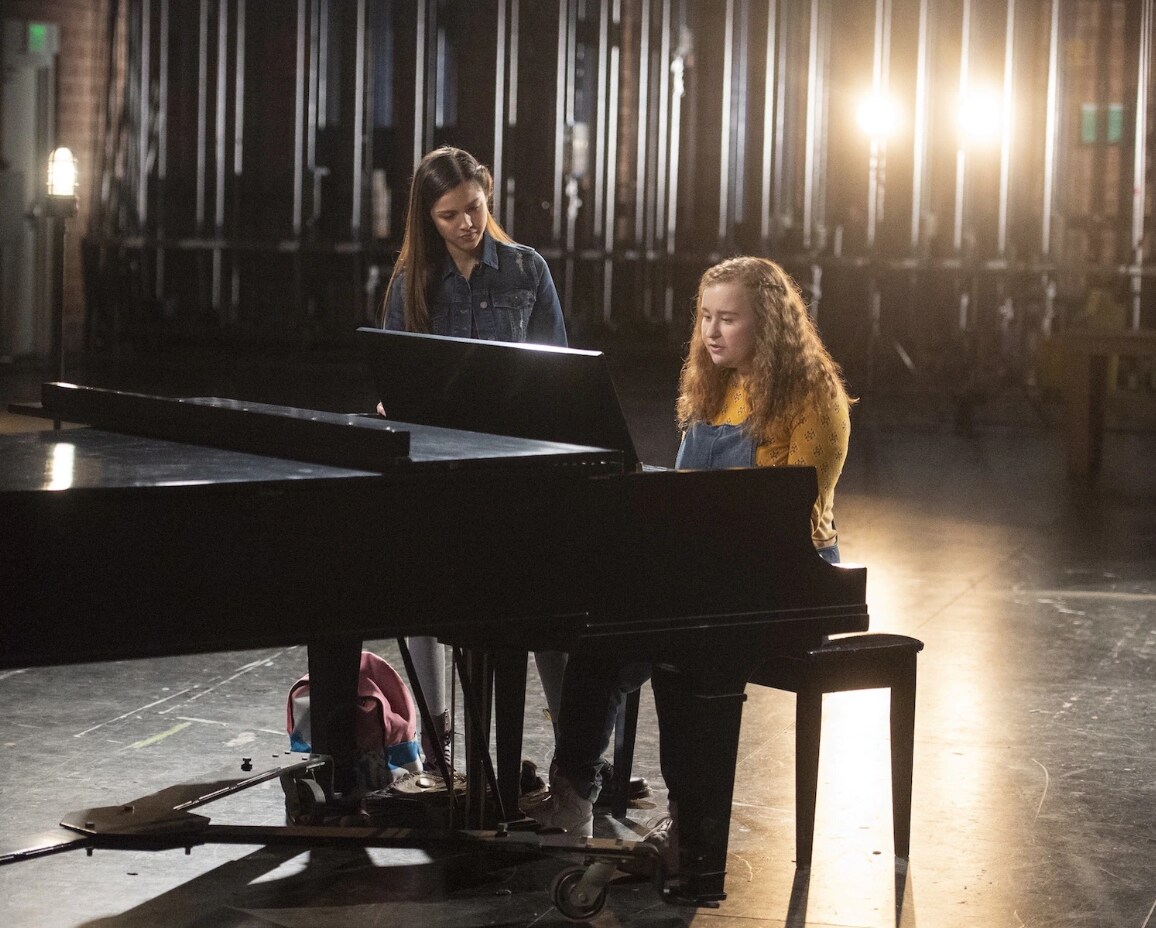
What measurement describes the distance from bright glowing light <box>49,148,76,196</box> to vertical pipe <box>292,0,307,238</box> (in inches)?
290

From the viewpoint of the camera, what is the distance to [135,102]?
42.4ft

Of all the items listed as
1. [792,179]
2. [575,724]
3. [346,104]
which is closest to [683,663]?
[575,724]

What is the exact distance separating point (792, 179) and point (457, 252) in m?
8.94

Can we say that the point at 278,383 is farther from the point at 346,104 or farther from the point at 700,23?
the point at 700,23

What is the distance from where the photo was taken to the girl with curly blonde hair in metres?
3.20

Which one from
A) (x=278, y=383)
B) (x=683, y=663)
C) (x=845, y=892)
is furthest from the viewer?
(x=278, y=383)

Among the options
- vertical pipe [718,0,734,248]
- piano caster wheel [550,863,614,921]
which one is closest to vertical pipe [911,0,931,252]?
vertical pipe [718,0,734,248]

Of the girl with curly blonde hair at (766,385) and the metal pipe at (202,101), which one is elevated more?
the metal pipe at (202,101)

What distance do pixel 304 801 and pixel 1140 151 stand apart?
33.8 feet

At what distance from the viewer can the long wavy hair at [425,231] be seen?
3.65 metres

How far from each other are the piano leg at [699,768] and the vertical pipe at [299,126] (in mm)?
10261

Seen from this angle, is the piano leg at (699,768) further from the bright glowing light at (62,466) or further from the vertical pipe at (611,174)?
the vertical pipe at (611,174)

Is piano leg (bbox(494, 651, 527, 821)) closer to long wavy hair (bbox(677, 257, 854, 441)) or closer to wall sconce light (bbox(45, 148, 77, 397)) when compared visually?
long wavy hair (bbox(677, 257, 854, 441))

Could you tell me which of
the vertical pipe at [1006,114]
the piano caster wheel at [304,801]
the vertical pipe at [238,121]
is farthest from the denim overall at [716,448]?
the vertical pipe at [238,121]
